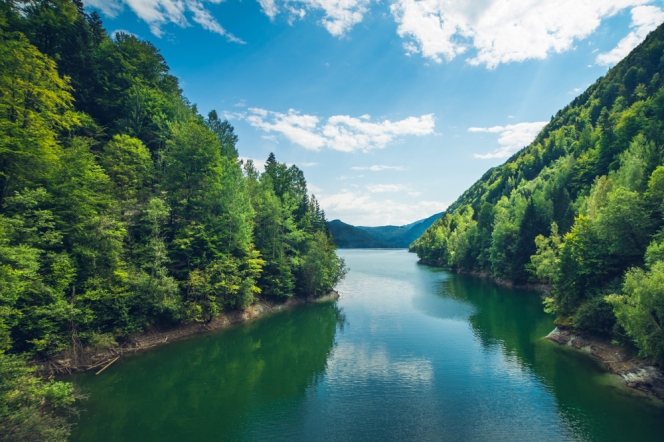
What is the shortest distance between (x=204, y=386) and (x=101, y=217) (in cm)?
1601

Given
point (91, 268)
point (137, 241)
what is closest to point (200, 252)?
point (137, 241)

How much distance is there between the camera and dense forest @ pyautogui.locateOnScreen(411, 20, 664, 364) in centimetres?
2434

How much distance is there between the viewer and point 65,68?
126ft

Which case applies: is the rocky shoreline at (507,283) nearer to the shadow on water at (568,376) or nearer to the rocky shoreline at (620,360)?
the shadow on water at (568,376)

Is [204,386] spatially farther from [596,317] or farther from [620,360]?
[596,317]

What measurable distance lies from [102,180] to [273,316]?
2705 centimetres

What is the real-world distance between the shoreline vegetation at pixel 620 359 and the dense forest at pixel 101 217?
32.9 metres

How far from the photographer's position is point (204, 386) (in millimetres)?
24391

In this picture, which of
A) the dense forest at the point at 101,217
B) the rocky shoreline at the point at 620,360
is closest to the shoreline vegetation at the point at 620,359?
the rocky shoreline at the point at 620,360

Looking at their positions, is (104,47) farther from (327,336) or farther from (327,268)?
(327,336)

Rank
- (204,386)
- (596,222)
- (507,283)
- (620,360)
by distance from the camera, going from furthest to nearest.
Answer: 1. (507,283)
2. (596,222)
3. (620,360)
4. (204,386)

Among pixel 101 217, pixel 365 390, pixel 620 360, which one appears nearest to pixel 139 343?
pixel 101 217

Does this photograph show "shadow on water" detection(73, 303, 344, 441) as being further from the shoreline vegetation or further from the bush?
the bush

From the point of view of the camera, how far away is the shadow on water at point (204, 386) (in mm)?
18558
